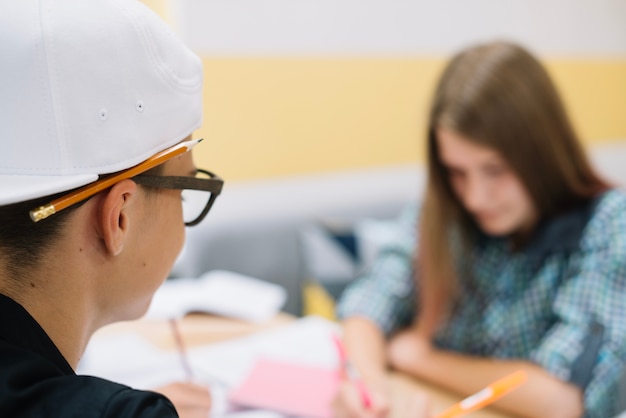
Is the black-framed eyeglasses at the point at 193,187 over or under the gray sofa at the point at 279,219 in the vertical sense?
over

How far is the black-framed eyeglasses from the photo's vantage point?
667 millimetres

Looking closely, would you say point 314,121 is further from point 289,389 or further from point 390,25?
point 289,389

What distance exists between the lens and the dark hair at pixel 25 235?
58cm

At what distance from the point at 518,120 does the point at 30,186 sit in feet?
3.22

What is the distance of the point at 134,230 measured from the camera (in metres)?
0.67

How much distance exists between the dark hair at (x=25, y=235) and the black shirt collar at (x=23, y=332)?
0.10 ft

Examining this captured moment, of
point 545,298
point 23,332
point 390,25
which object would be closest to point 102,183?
point 23,332

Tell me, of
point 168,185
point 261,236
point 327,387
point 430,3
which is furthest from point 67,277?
point 430,3

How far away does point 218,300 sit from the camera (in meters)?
1.66

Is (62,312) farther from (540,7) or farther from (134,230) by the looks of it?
(540,7)

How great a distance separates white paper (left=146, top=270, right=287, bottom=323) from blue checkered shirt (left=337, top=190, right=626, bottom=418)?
22 cm

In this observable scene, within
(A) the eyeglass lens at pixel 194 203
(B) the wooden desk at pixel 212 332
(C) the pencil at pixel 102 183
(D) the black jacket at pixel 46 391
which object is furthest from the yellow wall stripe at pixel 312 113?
(D) the black jacket at pixel 46 391

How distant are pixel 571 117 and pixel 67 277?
43.9 inches

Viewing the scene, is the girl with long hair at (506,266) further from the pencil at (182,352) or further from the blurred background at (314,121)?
the blurred background at (314,121)
